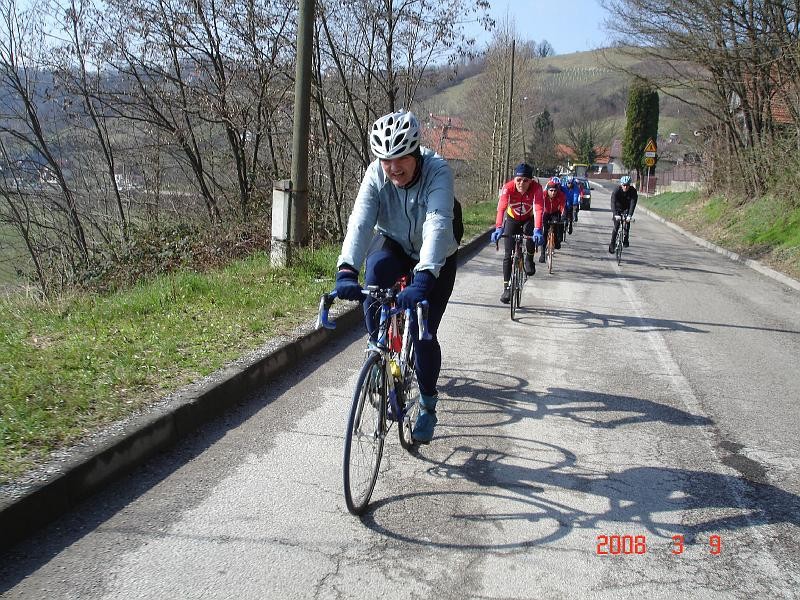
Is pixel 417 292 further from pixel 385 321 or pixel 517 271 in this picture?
pixel 517 271

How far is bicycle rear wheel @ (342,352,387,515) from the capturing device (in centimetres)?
338

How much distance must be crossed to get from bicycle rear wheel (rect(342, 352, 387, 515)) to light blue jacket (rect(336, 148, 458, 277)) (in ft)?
2.04

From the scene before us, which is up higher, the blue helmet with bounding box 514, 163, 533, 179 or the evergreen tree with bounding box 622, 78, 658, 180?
the evergreen tree with bounding box 622, 78, 658, 180

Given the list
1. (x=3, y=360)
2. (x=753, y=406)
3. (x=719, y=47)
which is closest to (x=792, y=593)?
(x=753, y=406)

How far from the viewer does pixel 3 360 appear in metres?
4.88

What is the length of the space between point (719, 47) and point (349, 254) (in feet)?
62.1

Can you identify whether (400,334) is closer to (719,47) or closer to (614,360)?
(614,360)

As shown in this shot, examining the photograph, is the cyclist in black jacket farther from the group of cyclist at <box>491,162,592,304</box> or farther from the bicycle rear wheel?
the bicycle rear wheel

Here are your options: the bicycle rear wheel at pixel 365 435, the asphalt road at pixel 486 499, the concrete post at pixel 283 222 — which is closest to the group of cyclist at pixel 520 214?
the asphalt road at pixel 486 499

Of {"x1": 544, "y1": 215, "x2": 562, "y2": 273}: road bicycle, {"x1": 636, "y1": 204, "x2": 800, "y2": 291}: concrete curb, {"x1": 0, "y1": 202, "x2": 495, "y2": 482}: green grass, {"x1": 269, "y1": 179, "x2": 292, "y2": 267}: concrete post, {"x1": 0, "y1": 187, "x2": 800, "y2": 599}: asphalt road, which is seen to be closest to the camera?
{"x1": 0, "y1": 187, "x2": 800, "y2": 599}: asphalt road

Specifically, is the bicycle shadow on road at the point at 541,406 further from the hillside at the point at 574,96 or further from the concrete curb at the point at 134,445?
the hillside at the point at 574,96

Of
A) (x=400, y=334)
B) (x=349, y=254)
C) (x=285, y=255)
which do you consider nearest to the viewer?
(x=349, y=254)
